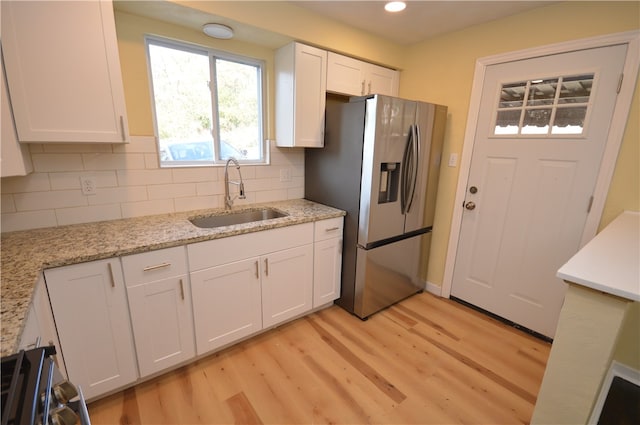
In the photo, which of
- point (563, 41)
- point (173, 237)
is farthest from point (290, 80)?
point (563, 41)

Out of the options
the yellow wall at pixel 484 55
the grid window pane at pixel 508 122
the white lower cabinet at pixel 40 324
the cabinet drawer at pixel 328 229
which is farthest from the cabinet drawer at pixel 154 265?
the grid window pane at pixel 508 122

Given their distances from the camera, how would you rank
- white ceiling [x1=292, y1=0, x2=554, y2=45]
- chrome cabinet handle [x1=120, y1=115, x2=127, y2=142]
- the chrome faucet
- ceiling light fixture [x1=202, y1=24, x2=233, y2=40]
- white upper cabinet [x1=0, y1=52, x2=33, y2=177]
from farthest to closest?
the chrome faucet < white ceiling [x1=292, y1=0, x2=554, y2=45] < ceiling light fixture [x1=202, y1=24, x2=233, y2=40] < chrome cabinet handle [x1=120, y1=115, x2=127, y2=142] < white upper cabinet [x1=0, y1=52, x2=33, y2=177]

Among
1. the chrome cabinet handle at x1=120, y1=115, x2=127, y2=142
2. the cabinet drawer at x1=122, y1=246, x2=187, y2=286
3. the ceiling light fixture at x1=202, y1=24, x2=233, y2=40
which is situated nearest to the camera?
the cabinet drawer at x1=122, y1=246, x2=187, y2=286

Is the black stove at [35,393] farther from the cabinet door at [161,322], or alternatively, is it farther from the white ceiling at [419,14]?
the white ceiling at [419,14]

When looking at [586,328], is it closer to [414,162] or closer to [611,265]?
[611,265]

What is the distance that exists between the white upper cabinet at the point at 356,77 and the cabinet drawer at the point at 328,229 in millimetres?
1079

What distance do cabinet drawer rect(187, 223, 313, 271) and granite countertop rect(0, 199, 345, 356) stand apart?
0.04m

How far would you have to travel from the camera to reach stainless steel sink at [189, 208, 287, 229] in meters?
2.13

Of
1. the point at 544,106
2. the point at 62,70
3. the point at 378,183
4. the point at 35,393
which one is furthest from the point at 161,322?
the point at 544,106

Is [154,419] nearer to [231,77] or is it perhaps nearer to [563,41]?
[231,77]

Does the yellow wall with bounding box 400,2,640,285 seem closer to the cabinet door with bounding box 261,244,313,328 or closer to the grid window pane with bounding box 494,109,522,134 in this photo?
the grid window pane with bounding box 494,109,522,134

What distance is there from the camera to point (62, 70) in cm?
137

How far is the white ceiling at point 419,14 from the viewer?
1938 millimetres

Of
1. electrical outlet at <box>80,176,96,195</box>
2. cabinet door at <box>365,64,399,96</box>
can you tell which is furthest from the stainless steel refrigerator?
electrical outlet at <box>80,176,96,195</box>
